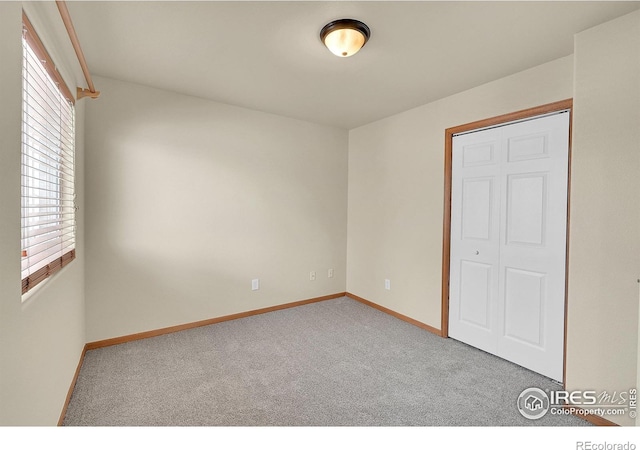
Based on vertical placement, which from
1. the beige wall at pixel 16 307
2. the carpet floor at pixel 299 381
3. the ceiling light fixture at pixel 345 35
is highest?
the ceiling light fixture at pixel 345 35

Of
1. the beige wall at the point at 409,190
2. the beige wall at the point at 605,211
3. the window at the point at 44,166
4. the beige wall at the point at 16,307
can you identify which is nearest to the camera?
the beige wall at the point at 16,307

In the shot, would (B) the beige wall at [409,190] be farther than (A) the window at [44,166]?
Yes

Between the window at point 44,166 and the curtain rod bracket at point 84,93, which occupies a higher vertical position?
the curtain rod bracket at point 84,93

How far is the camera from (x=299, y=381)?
231 centimetres

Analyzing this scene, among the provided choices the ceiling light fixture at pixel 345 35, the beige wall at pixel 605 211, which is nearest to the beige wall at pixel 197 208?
the ceiling light fixture at pixel 345 35

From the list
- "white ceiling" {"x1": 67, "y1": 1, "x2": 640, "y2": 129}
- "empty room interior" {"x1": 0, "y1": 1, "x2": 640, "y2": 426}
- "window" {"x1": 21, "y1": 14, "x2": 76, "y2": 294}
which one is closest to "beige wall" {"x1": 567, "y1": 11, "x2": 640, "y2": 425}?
"empty room interior" {"x1": 0, "y1": 1, "x2": 640, "y2": 426}

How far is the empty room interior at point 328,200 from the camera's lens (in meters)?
1.77

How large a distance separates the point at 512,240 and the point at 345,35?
2110 millimetres

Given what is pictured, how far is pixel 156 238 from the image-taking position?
10.1ft

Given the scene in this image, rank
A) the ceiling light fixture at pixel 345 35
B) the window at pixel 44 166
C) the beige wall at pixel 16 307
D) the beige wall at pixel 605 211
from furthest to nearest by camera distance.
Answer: the ceiling light fixture at pixel 345 35
the beige wall at pixel 605 211
the window at pixel 44 166
the beige wall at pixel 16 307

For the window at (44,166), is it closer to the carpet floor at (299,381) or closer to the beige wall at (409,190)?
the carpet floor at (299,381)

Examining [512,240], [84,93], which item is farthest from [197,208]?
[512,240]

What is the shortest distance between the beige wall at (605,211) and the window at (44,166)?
2.99 meters
